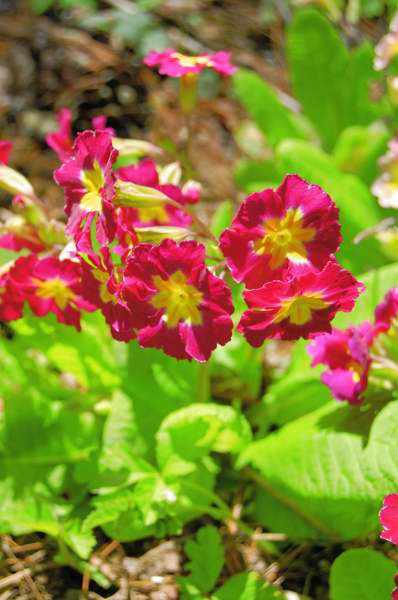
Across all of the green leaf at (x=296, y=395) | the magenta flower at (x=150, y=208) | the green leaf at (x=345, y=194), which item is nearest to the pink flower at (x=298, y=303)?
the magenta flower at (x=150, y=208)

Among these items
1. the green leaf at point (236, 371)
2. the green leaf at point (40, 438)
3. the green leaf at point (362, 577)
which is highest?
the green leaf at point (362, 577)

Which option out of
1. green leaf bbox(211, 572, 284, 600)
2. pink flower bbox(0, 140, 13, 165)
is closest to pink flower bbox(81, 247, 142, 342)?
pink flower bbox(0, 140, 13, 165)

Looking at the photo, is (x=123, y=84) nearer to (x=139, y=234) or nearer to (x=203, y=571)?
(x=139, y=234)

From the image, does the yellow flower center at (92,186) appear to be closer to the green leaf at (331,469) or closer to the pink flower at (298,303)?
the pink flower at (298,303)

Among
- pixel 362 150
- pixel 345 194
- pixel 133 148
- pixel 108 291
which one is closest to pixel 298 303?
pixel 108 291

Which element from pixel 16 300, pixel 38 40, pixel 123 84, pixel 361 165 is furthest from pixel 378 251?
pixel 38 40

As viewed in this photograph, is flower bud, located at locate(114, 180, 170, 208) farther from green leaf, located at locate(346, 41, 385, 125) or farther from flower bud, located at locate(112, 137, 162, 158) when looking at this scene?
green leaf, located at locate(346, 41, 385, 125)
